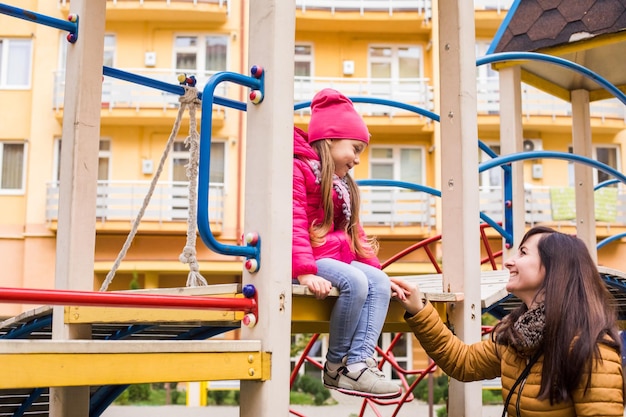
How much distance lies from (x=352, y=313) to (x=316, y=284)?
0.18 m

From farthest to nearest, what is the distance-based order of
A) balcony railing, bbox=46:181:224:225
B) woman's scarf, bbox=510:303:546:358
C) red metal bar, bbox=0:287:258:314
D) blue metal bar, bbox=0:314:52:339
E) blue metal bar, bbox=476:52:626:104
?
balcony railing, bbox=46:181:224:225
blue metal bar, bbox=476:52:626:104
blue metal bar, bbox=0:314:52:339
woman's scarf, bbox=510:303:546:358
red metal bar, bbox=0:287:258:314

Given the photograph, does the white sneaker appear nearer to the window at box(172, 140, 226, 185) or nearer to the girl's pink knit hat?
the girl's pink knit hat

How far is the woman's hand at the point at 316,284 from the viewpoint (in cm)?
214

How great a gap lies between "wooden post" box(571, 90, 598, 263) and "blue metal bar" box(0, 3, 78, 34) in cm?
378

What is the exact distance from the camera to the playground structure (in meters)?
1.87

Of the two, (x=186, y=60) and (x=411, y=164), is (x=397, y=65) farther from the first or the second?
(x=186, y=60)

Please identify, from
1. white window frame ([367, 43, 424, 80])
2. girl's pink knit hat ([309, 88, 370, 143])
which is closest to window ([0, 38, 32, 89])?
white window frame ([367, 43, 424, 80])

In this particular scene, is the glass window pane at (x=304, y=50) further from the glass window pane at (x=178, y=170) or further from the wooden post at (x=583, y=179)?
the wooden post at (x=583, y=179)

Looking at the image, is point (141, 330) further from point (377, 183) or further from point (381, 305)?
point (377, 183)

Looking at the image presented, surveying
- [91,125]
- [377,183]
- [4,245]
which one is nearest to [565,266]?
[91,125]

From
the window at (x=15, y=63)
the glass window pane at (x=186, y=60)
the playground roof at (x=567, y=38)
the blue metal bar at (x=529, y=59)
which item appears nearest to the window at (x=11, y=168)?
the window at (x=15, y=63)

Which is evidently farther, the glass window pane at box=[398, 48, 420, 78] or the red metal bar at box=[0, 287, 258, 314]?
the glass window pane at box=[398, 48, 420, 78]

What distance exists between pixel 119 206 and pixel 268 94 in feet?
48.1

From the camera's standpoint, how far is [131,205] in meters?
16.0
